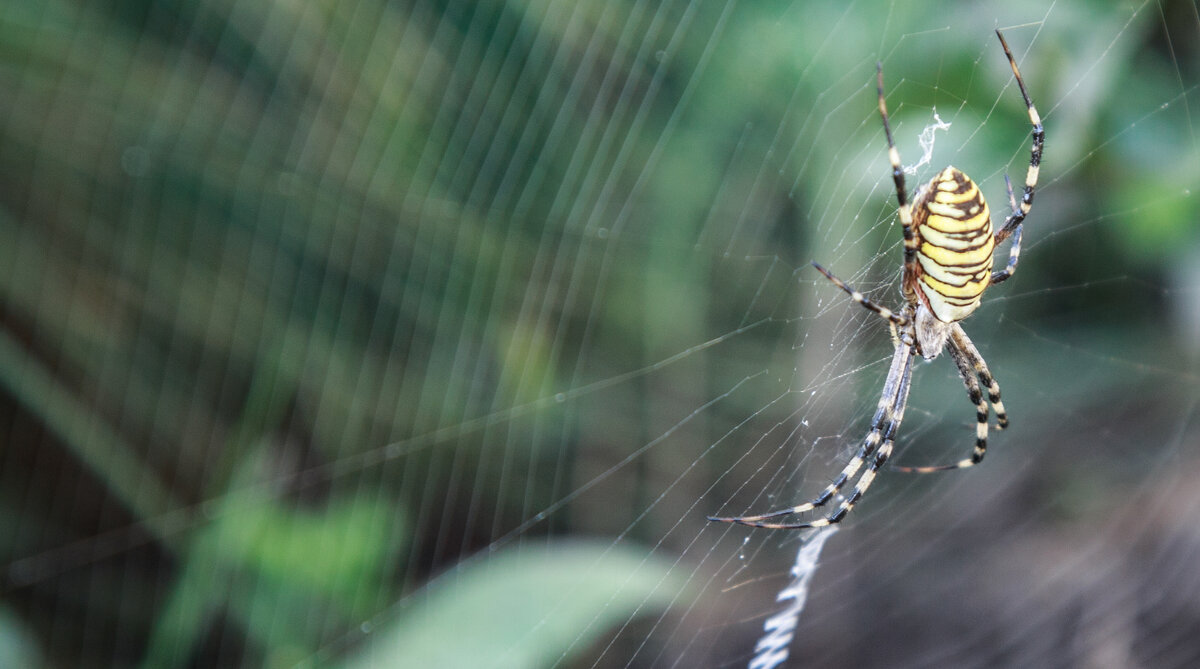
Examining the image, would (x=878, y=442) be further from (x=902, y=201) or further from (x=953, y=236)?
(x=902, y=201)

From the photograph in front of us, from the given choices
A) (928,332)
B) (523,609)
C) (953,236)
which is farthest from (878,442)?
(523,609)

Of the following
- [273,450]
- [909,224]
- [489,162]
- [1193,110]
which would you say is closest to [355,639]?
[273,450]

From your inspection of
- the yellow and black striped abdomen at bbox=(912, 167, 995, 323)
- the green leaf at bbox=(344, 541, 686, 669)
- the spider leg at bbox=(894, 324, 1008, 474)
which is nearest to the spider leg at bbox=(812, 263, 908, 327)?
the yellow and black striped abdomen at bbox=(912, 167, 995, 323)

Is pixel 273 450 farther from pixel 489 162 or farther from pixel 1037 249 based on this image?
pixel 1037 249

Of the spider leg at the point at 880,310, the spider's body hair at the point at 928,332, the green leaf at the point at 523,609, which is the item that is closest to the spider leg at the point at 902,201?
the spider leg at the point at 880,310

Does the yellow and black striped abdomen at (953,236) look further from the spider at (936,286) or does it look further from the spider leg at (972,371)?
the spider leg at (972,371)

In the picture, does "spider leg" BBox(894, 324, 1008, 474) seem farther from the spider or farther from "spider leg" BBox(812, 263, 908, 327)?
"spider leg" BBox(812, 263, 908, 327)
